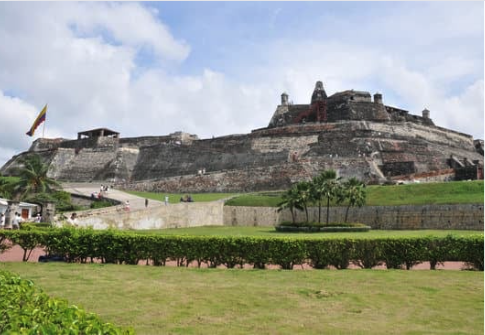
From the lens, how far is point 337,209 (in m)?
28.3

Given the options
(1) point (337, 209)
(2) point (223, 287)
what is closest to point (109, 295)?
(2) point (223, 287)

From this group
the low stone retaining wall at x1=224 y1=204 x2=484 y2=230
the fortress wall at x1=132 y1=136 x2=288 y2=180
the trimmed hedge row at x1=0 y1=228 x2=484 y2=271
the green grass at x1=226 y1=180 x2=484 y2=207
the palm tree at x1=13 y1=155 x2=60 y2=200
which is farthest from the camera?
the fortress wall at x1=132 y1=136 x2=288 y2=180

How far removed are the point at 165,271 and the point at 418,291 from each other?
5.46 meters

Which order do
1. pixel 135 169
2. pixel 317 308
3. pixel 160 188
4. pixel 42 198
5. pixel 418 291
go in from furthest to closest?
pixel 135 169, pixel 160 188, pixel 42 198, pixel 418 291, pixel 317 308

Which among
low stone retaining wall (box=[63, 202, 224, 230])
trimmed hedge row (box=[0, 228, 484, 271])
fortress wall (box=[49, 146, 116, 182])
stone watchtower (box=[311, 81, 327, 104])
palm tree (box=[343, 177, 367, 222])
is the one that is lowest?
trimmed hedge row (box=[0, 228, 484, 271])

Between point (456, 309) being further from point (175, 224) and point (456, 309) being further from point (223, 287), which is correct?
point (175, 224)

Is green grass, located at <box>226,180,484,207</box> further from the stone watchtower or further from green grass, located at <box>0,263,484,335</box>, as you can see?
the stone watchtower

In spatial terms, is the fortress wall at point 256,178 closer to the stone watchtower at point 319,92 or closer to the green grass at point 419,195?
the green grass at point 419,195

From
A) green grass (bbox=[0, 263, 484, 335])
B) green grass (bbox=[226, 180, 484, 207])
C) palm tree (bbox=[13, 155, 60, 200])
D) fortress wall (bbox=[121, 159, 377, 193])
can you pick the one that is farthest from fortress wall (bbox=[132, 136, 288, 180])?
green grass (bbox=[0, 263, 484, 335])

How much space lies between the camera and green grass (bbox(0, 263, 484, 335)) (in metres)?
6.78

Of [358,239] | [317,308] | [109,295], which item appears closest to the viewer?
[317,308]

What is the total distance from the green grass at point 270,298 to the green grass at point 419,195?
592 inches

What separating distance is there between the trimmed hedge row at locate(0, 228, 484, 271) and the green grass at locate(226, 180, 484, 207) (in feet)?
43.3

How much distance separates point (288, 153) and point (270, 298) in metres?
32.5
